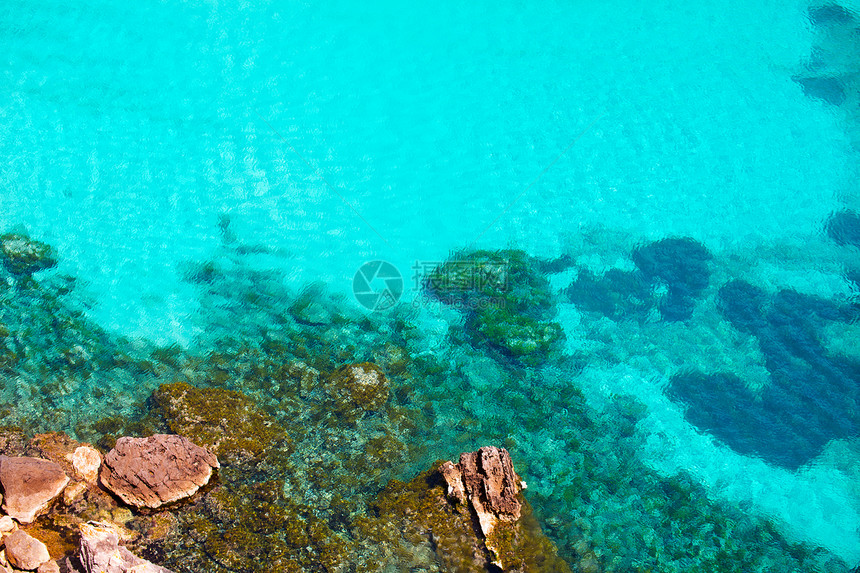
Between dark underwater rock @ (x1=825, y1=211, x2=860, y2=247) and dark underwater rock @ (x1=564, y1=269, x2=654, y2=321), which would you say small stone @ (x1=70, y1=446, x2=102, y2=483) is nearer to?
dark underwater rock @ (x1=564, y1=269, x2=654, y2=321)

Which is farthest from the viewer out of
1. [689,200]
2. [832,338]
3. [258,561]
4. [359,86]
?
[359,86]

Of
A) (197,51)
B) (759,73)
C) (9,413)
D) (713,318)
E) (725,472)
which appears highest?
(197,51)

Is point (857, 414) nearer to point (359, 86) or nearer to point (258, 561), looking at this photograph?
point (258, 561)

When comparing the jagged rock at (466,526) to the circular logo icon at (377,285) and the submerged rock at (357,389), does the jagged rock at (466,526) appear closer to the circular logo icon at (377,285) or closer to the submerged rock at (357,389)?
the submerged rock at (357,389)

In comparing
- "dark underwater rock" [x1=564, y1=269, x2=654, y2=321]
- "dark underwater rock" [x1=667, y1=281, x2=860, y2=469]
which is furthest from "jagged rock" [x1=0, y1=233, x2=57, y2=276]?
"dark underwater rock" [x1=667, y1=281, x2=860, y2=469]

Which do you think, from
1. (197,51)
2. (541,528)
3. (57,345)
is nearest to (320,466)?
(541,528)

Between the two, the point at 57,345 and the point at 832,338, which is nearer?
the point at 57,345

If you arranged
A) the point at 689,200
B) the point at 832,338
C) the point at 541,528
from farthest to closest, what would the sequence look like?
the point at 689,200 → the point at 832,338 → the point at 541,528
